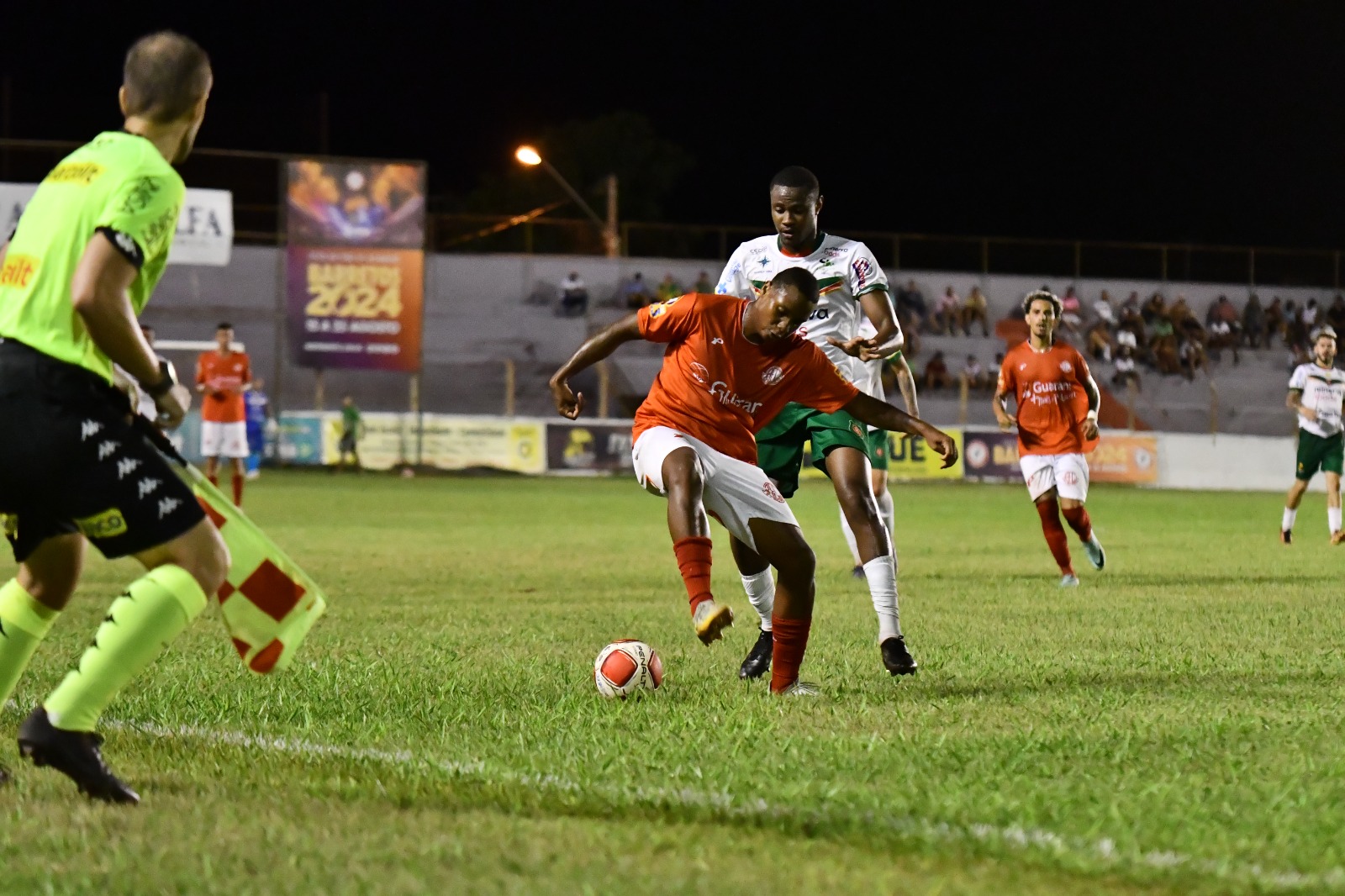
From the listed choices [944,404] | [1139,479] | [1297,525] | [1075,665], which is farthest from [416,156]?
[1075,665]

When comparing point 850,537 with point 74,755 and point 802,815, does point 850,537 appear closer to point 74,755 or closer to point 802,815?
point 802,815

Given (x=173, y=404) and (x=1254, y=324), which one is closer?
(x=173, y=404)

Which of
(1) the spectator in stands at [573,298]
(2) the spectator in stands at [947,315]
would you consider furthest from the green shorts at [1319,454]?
(1) the spectator in stands at [573,298]

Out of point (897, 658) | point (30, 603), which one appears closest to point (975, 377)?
point (897, 658)

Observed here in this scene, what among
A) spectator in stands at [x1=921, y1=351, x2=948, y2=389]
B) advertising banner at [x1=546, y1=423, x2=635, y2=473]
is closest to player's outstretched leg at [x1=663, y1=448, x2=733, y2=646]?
advertising banner at [x1=546, y1=423, x2=635, y2=473]

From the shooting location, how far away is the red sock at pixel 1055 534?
38.3 ft

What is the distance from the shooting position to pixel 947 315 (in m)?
44.9

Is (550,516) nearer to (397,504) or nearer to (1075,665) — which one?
(397,504)

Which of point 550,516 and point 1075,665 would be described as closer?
point 1075,665

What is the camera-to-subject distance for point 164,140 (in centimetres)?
418

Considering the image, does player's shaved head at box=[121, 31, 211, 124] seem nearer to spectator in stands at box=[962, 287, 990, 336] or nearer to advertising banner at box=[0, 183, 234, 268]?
advertising banner at box=[0, 183, 234, 268]

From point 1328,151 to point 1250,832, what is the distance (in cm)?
6435

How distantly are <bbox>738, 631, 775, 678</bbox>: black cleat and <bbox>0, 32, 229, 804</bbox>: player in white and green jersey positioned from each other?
3.04m

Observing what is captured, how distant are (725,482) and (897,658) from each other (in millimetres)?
1179
